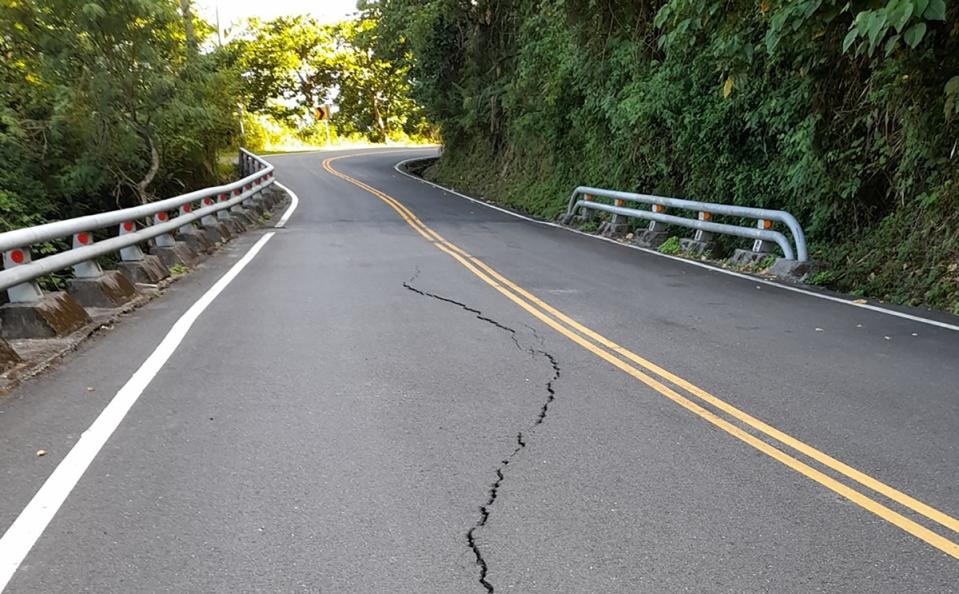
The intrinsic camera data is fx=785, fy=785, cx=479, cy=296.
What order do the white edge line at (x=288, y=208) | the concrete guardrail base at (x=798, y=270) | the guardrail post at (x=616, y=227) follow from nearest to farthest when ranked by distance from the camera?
the concrete guardrail base at (x=798, y=270), the guardrail post at (x=616, y=227), the white edge line at (x=288, y=208)

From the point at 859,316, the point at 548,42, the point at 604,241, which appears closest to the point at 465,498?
the point at 859,316

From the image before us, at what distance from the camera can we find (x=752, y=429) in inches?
199

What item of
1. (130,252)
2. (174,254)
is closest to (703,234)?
(174,254)

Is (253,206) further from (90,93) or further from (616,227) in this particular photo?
(616,227)

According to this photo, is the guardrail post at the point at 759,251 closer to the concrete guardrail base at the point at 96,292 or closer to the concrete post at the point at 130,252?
the concrete post at the point at 130,252

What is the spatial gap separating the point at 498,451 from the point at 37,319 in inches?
185

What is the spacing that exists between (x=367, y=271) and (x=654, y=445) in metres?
7.56

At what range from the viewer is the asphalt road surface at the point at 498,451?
3.42 meters

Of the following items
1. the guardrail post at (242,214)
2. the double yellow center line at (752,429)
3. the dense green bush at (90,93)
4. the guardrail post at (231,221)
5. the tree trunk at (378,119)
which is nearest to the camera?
the double yellow center line at (752,429)

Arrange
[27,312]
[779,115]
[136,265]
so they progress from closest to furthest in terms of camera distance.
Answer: [27,312]
[136,265]
[779,115]

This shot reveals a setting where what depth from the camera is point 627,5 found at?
58.1ft

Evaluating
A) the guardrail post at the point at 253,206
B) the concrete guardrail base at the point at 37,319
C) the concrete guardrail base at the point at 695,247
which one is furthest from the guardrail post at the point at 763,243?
the guardrail post at the point at 253,206

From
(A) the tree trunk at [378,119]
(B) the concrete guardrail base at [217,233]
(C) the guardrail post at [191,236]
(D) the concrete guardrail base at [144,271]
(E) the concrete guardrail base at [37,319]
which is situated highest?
(E) the concrete guardrail base at [37,319]

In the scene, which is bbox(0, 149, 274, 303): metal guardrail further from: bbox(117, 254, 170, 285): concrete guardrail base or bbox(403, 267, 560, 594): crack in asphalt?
bbox(403, 267, 560, 594): crack in asphalt
